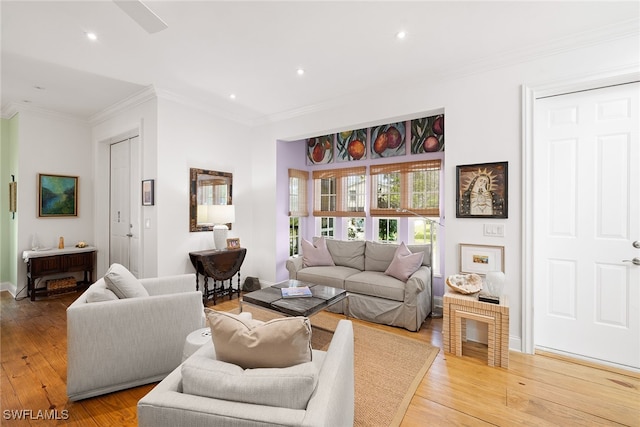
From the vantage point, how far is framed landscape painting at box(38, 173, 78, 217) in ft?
14.1

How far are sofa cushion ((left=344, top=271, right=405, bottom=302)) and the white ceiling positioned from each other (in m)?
2.25

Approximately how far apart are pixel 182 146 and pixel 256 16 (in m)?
2.15

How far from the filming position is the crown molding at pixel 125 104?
349 centimetres

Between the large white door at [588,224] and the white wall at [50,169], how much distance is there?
6155 mm

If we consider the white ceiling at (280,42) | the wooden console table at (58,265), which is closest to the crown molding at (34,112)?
the white ceiling at (280,42)

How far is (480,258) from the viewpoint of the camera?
280cm

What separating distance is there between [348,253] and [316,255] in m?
0.46

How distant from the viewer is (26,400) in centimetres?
192

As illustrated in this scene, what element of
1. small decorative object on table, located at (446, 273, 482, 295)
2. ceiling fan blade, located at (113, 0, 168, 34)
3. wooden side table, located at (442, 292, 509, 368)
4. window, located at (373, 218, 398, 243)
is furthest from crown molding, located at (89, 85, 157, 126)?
wooden side table, located at (442, 292, 509, 368)

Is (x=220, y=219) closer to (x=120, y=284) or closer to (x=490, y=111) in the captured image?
(x=120, y=284)

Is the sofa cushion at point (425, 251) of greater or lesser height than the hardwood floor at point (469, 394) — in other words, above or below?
above

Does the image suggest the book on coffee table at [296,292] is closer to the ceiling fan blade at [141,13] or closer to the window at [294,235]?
the window at [294,235]

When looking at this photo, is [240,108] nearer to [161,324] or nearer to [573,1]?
[161,324]

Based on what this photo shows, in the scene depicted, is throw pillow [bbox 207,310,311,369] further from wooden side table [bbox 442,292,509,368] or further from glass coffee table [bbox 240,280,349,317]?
wooden side table [bbox 442,292,509,368]
